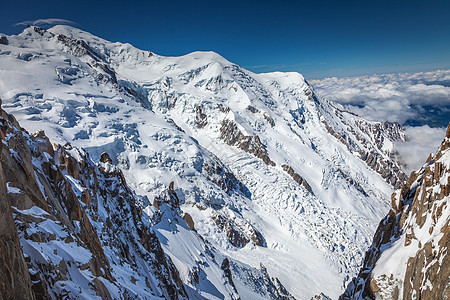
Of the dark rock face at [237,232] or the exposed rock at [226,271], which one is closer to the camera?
the exposed rock at [226,271]

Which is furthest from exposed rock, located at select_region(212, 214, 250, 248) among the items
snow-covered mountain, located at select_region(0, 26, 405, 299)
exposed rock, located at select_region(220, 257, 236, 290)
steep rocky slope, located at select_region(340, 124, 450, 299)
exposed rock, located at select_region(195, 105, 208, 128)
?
exposed rock, located at select_region(195, 105, 208, 128)

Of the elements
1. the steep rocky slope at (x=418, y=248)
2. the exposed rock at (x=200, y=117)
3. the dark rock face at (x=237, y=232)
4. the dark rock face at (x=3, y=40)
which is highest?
the dark rock face at (x=3, y=40)

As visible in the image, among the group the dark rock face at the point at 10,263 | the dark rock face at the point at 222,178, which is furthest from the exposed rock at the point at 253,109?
the dark rock face at the point at 10,263

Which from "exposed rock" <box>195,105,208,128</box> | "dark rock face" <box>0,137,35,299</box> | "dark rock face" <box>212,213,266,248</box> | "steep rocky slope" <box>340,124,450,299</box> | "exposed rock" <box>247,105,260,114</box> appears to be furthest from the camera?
"exposed rock" <box>247,105,260,114</box>

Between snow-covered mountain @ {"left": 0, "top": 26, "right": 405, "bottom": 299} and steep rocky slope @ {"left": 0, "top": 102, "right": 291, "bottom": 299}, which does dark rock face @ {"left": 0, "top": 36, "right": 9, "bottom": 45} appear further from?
steep rocky slope @ {"left": 0, "top": 102, "right": 291, "bottom": 299}

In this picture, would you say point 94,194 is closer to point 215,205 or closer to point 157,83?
point 215,205

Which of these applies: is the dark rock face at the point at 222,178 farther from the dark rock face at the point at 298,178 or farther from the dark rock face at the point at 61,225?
the dark rock face at the point at 61,225

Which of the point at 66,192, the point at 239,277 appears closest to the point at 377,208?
the point at 239,277
